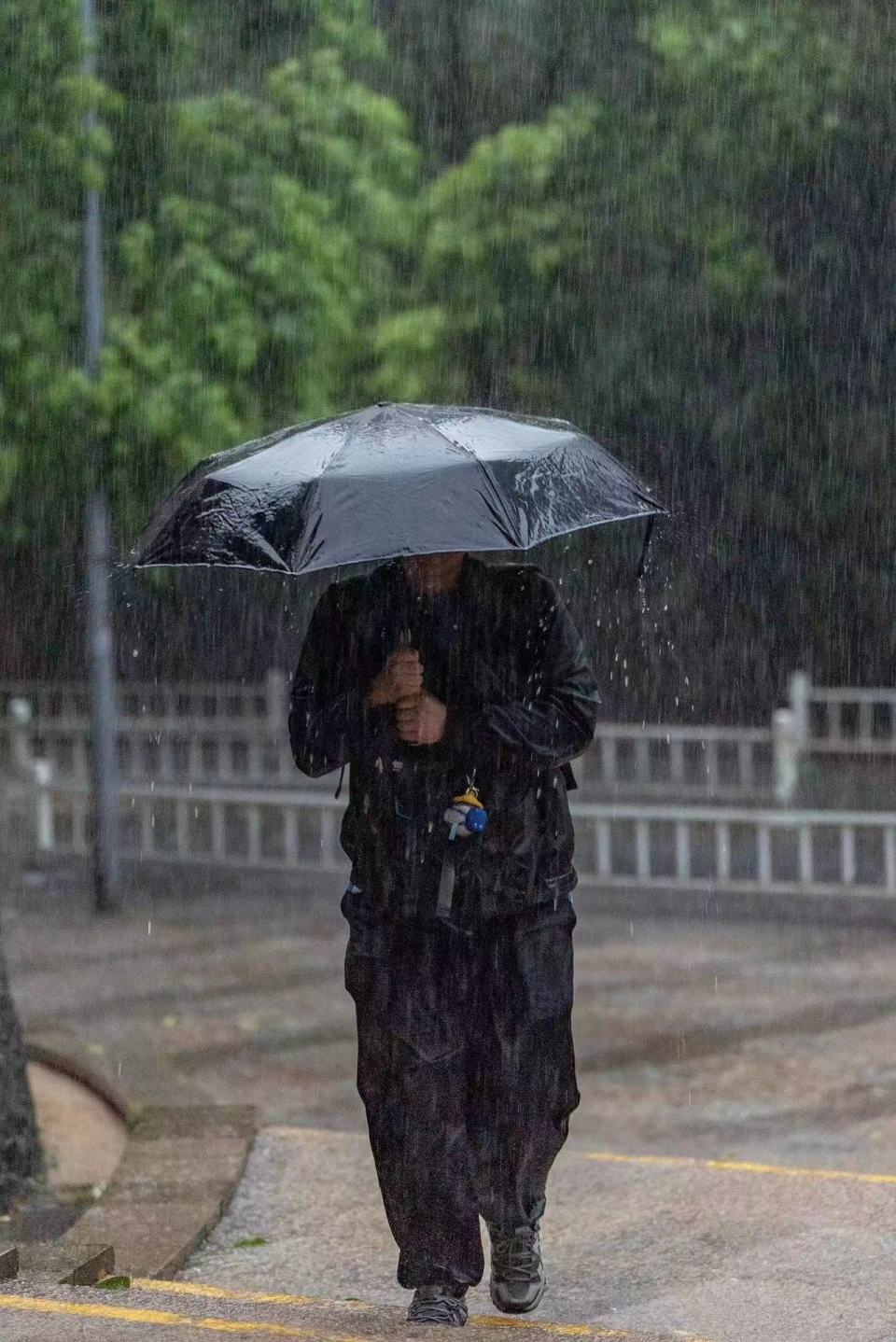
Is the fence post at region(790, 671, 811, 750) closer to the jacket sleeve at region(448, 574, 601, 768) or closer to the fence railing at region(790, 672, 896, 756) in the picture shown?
the fence railing at region(790, 672, 896, 756)

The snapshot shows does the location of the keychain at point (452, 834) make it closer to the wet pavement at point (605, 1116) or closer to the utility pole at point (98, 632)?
the wet pavement at point (605, 1116)

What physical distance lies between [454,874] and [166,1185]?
1901 mm

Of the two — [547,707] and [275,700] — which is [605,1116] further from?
[275,700]

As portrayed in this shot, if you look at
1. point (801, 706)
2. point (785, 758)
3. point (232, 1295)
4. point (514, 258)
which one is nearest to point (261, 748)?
point (514, 258)

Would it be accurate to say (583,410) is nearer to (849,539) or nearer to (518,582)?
(849,539)

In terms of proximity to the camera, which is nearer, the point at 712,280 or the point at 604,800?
the point at 604,800

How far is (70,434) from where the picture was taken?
12.7m

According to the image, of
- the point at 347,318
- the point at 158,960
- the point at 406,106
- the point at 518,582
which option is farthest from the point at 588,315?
the point at 518,582

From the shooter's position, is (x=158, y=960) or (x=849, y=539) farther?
(x=849, y=539)

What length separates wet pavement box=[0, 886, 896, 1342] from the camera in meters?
4.60

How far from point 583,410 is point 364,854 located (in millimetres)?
17320

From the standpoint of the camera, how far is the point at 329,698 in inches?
176

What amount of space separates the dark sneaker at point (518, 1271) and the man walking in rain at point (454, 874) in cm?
2

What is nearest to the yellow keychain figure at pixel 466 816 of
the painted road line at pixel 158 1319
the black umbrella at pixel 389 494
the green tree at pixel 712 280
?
the black umbrella at pixel 389 494
